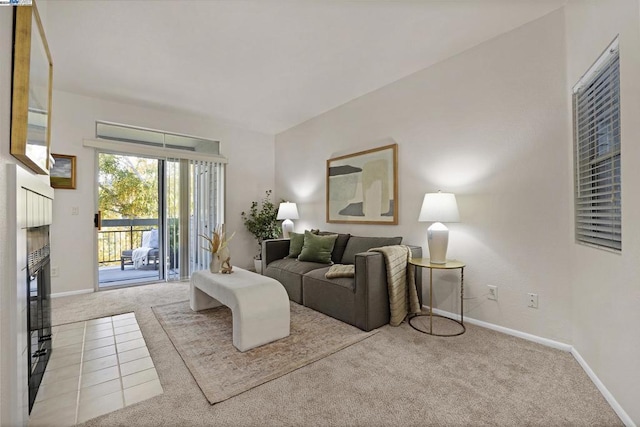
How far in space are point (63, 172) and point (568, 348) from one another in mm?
5626

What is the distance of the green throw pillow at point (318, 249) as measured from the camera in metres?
3.60

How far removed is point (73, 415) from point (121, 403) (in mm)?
208

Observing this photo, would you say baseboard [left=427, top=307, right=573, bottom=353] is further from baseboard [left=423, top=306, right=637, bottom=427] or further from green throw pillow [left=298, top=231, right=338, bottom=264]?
green throw pillow [left=298, top=231, right=338, bottom=264]

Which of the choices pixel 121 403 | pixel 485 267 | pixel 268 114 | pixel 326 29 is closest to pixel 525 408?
pixel 485 267

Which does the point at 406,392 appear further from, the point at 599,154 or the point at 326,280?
the point at 599,154

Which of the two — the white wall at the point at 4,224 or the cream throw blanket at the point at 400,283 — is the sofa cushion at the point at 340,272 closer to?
the cream throw blanket at the point at 400,283

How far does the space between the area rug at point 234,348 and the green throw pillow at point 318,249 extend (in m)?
0.72

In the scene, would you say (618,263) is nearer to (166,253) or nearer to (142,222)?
(166,253)

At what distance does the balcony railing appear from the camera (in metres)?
5.65

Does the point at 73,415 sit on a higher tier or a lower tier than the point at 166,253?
lower

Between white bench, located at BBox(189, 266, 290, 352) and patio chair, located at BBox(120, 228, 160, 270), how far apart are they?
11.7ft

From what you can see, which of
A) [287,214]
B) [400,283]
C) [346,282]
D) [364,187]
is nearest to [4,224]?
[346,282]

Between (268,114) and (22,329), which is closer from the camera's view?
(22,329)

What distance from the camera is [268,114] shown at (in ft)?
15.0
